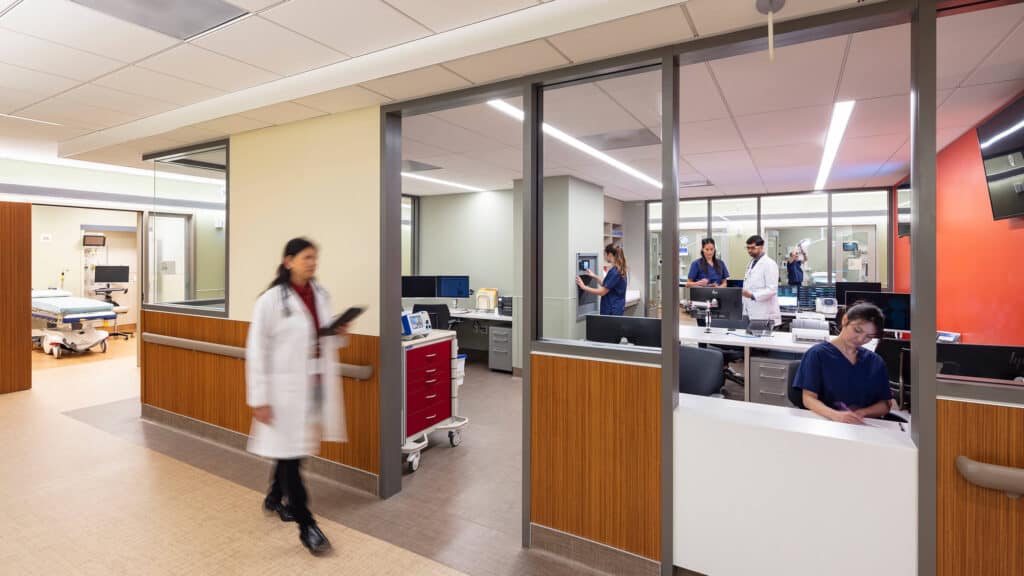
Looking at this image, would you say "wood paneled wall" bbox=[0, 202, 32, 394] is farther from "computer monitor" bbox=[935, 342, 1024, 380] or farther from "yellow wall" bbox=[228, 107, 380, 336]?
"computer monitor" bbox=[935, 342, 1024, 380]

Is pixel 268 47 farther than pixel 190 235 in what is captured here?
No

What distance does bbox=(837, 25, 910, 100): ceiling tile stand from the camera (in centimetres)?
236

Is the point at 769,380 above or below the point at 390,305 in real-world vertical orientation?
below

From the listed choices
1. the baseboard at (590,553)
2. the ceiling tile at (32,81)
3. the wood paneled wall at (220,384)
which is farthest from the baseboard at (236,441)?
the ceiling tile at (32,81)

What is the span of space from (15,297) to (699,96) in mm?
7491

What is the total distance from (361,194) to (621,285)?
2.88 metres

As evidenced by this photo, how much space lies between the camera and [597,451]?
7.87ft

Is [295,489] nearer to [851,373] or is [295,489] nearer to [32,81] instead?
[851,373]

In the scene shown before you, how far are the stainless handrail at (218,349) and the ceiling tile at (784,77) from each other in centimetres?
273

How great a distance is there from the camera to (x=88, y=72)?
2973mm

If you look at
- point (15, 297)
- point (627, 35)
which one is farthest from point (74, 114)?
point (627, 35)

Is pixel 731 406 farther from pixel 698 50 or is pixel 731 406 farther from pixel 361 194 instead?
pixel 361 194

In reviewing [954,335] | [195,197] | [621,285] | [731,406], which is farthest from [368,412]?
[954,335]

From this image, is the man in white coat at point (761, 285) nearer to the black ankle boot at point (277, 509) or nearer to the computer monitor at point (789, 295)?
the computer monitor at point (789, 295)
